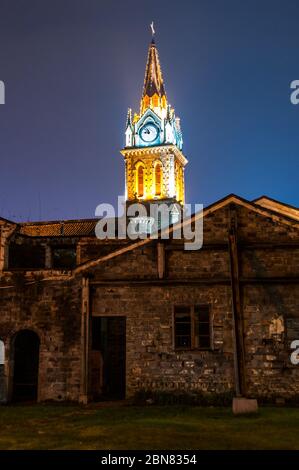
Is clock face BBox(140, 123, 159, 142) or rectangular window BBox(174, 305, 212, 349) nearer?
rectangular window BBox(174, 305, 212, 349)

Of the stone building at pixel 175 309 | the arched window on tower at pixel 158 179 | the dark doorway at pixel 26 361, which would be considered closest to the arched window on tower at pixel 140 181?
the arched window on tower at pixel 158 179

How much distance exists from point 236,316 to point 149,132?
49.4m

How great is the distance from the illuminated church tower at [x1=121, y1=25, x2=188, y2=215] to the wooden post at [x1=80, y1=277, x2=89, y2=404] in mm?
41137

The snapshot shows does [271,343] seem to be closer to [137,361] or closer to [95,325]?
[137,361]

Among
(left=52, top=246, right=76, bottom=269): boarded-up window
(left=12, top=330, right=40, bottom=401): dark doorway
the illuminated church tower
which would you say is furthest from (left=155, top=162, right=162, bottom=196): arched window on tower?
(left=12, top=330, right=40, bottom=401): dark doorway

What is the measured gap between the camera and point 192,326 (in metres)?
17.9

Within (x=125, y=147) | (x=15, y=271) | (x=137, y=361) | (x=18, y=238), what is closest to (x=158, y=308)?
(x=137, y=361)

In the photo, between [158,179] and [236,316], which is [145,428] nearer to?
[236,316]

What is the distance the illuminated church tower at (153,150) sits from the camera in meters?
60.0

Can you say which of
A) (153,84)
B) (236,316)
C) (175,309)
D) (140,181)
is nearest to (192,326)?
(175,309)

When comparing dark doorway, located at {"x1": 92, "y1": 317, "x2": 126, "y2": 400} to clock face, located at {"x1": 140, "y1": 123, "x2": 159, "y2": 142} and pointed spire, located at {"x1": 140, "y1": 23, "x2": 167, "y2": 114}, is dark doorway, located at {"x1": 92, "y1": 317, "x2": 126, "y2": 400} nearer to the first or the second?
clock face, located at {"x1": 140, "y1": 123, "x2": 159, "y2": 142}

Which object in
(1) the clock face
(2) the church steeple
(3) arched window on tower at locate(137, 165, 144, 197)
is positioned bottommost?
(3) arched window on tower at locate(137, 165, 144, 197)

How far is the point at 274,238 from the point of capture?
18.1 m

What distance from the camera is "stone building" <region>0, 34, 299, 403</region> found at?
17375mm
